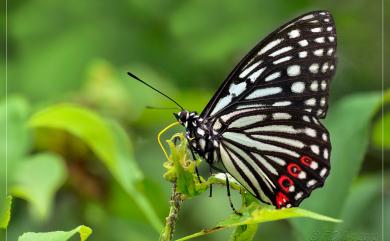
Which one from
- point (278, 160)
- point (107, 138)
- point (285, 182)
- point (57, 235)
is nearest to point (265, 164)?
point (278, 160)

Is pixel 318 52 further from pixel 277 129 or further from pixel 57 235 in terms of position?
pixel 57 235

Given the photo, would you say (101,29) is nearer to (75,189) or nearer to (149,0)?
(149,0)

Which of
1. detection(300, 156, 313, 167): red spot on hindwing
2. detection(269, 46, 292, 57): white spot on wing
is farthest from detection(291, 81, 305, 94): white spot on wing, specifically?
detection(300, 156, 313, 167): red spot on hindwing

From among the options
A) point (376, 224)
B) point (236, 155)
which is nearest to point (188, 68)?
point (376, 224)

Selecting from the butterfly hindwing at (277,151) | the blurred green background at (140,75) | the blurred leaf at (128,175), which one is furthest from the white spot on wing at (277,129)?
the blurred green background at (140,75)

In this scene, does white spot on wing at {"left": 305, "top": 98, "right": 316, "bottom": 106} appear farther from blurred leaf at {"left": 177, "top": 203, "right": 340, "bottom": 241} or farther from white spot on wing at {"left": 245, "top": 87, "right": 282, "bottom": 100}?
blurred leaf at {"left": 177, "top": 203, "right": 340, "bottom": 241}

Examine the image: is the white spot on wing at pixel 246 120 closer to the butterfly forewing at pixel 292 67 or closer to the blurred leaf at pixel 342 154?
the butterfly forewing at pixel 292 67
